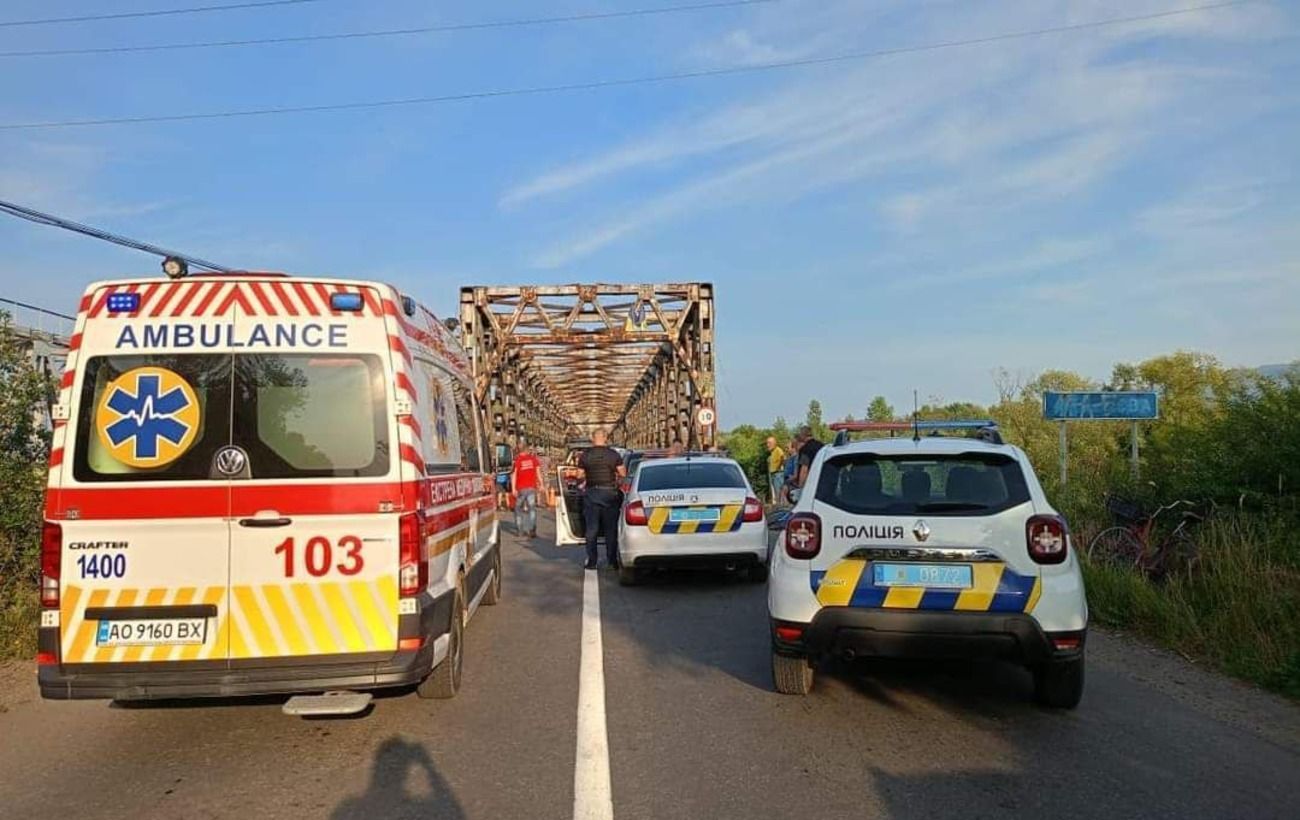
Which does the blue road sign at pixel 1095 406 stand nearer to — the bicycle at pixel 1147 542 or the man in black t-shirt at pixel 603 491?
the bicycle at pixel 1147 542

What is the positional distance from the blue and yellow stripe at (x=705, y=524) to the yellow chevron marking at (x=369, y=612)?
225 inches

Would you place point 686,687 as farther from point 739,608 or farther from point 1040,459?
point 1040,459

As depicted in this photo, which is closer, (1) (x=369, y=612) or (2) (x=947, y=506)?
(1) (x=369, y=612)

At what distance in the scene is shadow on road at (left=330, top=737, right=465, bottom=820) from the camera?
432 centimetres

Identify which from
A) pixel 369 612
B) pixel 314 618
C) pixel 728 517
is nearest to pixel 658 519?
pixel 728 517

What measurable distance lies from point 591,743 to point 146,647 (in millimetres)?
2348

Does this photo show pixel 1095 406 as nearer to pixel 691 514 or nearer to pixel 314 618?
pixel 691 514

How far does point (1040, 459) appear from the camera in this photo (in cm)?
1451

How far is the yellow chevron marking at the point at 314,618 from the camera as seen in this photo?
16.6ft

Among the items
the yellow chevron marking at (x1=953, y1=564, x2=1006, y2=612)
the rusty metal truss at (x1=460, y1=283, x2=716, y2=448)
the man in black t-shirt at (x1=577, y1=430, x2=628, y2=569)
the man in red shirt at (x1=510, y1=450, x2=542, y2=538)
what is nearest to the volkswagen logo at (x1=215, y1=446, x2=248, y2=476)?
the yellow chevron marking at (x1=953, y1=564, x2=1006, y2=612)

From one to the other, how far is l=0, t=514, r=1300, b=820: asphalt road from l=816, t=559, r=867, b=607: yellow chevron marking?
2.35ft

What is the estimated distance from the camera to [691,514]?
1062cm

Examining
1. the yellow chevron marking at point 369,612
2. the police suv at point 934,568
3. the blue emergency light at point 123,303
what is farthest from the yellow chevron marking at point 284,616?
the police suv at point 934,568

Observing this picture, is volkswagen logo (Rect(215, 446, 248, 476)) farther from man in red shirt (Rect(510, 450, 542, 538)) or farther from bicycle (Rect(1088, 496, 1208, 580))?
man in red shirt (Rect(510, 450, 542, 538))
